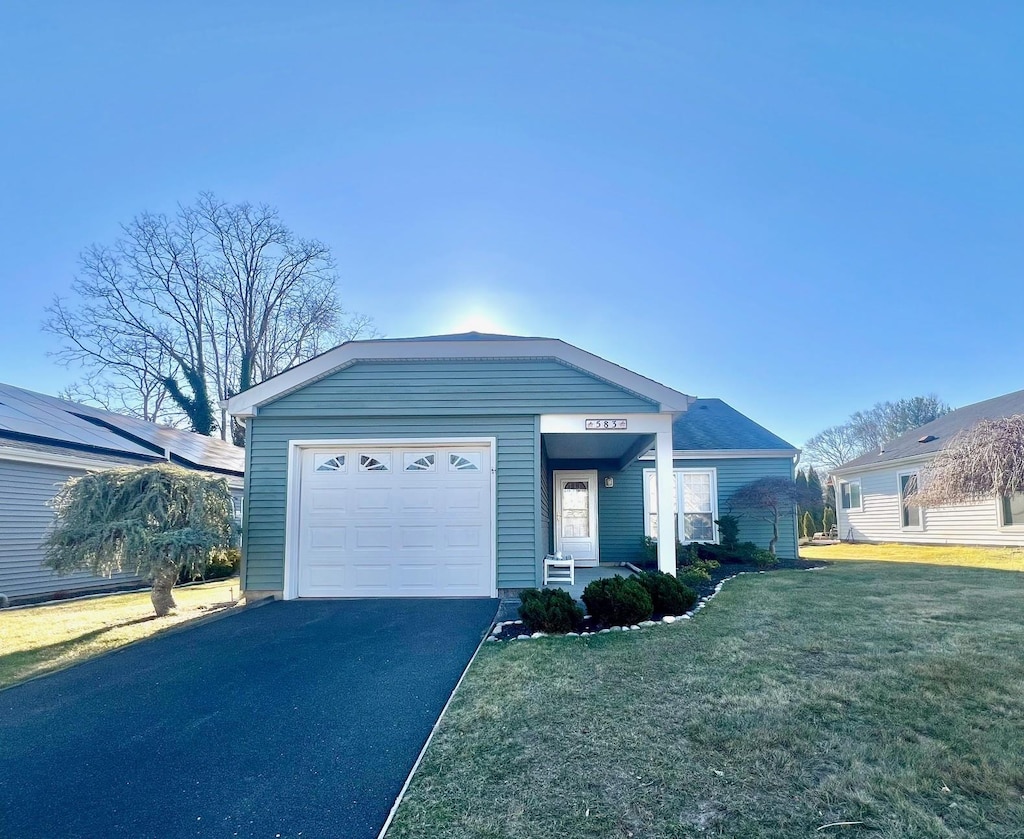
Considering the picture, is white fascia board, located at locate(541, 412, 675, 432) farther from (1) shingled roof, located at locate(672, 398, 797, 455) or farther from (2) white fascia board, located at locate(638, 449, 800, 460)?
(2) white fascia board, located at locate(638, 449, 800, 460)

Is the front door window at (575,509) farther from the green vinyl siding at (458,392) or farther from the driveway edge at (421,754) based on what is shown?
the driveway edge at (421,754)

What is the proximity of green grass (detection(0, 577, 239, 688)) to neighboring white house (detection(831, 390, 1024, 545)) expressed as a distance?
17.0 metres

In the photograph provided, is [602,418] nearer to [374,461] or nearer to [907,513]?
[374,461]

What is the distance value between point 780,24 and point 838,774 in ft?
36.1

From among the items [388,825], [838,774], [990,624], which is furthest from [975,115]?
[388,825]

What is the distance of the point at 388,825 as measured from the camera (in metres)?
2.34

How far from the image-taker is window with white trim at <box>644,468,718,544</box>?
13227 millimetres

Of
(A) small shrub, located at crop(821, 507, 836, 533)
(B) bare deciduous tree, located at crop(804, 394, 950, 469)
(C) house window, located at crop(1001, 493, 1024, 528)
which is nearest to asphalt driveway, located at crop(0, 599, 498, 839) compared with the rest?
(C) house window, located at crop(1001, 493, 1024, 528)

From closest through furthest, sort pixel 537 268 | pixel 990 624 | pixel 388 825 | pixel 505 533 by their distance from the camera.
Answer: pixel 388 825
pixel 990 624
pixel 505 533
pixel 537 268

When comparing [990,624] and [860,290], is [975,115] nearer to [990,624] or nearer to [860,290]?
[860,290]

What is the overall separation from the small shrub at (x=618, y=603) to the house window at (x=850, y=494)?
62.5 ft

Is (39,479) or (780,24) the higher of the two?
(780,24)

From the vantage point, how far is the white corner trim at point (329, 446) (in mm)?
7863

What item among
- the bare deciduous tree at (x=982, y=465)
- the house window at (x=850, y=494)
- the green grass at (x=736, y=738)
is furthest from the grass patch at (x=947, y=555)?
the green grass at (x=736, y=738)
